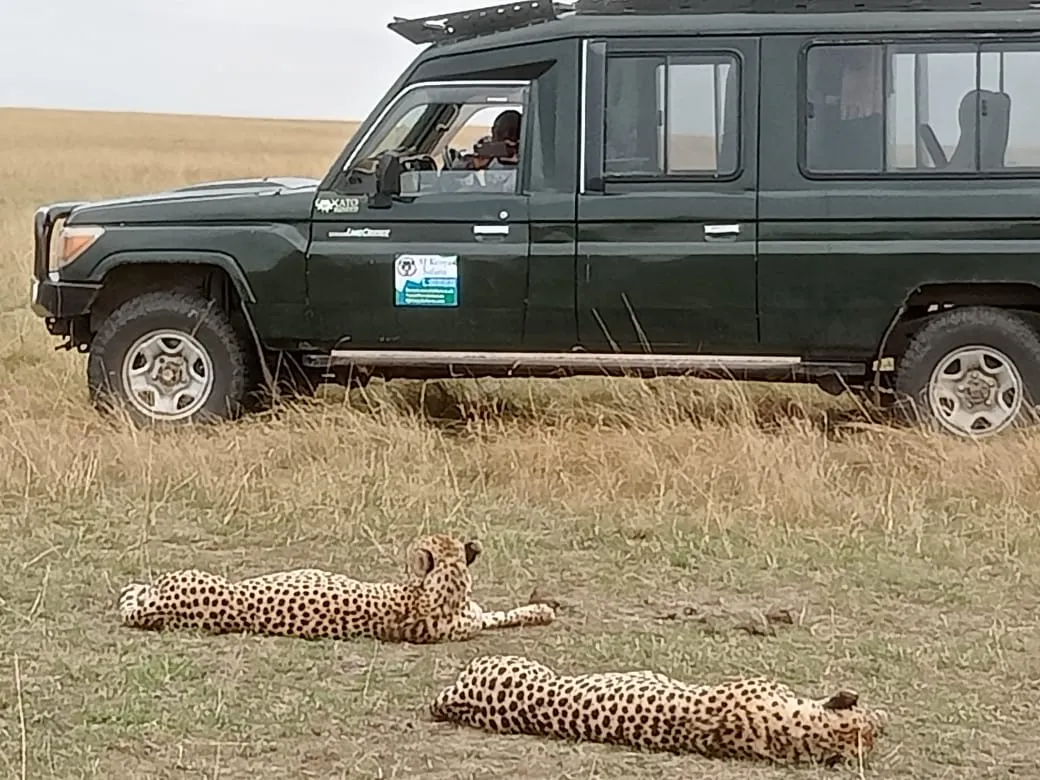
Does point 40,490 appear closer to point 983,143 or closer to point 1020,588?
point 1020,588

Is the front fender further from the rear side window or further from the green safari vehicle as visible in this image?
the rear side window

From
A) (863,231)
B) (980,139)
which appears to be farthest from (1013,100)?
(863,231)

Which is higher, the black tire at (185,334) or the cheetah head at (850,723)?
the black tire at (185,334)

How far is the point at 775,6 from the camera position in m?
7.01

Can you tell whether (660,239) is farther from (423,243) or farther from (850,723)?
(850,723)

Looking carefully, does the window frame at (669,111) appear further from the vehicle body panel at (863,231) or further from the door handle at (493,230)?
the door handle at (493,230)

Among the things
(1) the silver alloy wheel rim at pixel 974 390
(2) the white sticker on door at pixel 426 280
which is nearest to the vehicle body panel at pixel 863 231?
(1) the silver alloy wheel rim at pixel 974 390

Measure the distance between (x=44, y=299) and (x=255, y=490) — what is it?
6.03 ft

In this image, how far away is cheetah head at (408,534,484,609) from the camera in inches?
180

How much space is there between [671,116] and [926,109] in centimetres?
98


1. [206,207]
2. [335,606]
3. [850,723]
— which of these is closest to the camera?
[850,723]

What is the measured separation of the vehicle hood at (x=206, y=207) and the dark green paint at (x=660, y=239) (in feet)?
0.09

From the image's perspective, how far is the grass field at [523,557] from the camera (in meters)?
3.75

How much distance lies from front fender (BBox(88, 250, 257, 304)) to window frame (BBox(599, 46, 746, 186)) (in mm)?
1516
